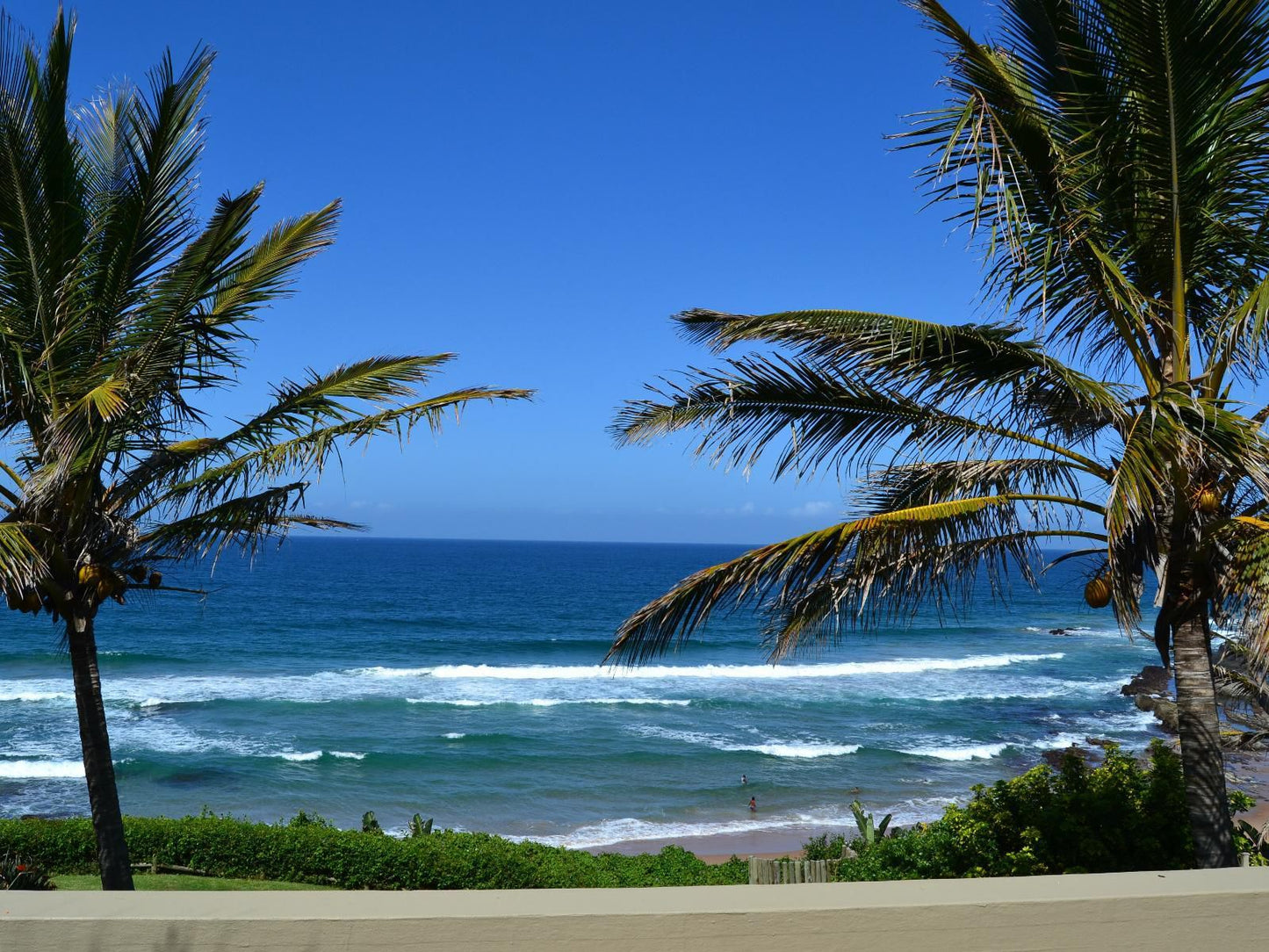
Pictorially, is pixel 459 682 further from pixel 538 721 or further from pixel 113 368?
pixel 113 368

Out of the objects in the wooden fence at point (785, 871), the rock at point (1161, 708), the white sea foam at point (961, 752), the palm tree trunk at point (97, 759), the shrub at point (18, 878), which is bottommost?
the white sea foam at point (961, 752)

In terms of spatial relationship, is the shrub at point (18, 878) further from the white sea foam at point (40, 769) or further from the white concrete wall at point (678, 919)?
the white sea foam at point (40, 769)

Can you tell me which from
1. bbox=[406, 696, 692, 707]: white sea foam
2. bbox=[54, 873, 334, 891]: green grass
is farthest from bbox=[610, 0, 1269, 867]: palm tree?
bbox=[406, 696, 692, 707]: white sea foam

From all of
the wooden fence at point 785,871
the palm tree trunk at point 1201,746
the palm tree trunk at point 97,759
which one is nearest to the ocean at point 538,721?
the palm tree trunk at point 97,759

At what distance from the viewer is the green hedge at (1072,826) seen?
7883 mm

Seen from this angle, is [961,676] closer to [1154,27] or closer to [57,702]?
[57,702]

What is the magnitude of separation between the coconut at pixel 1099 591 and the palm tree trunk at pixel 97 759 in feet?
19.9

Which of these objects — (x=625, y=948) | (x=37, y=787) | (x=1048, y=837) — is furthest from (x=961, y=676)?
(x=625, y=948)

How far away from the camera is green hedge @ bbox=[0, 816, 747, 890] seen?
13.3 meters

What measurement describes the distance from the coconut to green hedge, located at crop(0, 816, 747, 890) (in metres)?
8.43

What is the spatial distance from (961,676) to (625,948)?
44.0 m

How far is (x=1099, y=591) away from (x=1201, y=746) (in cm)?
95

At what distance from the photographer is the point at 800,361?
588 centimetres

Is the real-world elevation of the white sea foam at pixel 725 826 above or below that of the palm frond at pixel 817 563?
below
